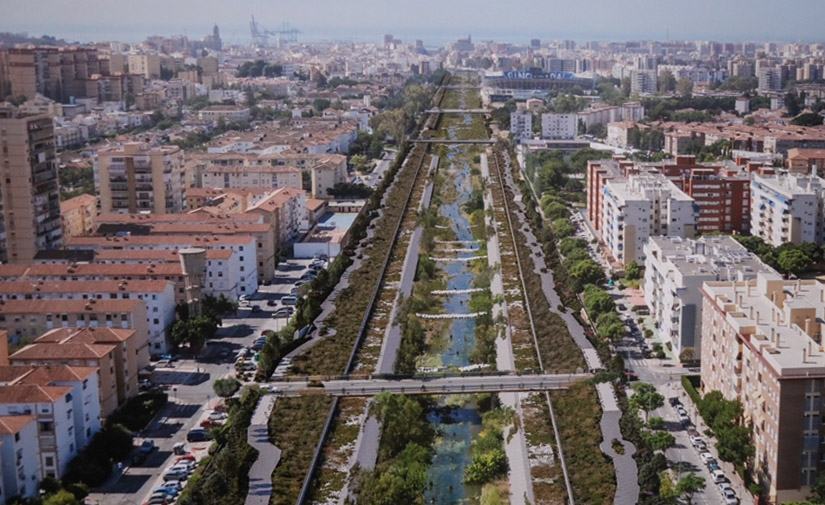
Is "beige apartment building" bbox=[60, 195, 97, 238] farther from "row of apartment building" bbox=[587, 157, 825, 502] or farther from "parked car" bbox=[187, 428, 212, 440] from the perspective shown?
"row of apartment building" bbox=[587, 157, 825, 502]

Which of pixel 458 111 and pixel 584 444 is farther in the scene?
pixel 458 111

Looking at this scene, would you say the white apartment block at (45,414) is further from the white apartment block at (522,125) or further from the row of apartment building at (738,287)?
the white apartment block at (522,125)

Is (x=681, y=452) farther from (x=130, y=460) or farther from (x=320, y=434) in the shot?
(x=130, y=460)

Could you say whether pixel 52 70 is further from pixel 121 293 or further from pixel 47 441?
pixel 47 441

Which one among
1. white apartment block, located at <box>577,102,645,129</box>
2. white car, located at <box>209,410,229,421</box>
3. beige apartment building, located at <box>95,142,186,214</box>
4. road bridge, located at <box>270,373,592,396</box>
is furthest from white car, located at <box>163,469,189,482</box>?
white apartment block, located at <box>577,102,645,129</box>

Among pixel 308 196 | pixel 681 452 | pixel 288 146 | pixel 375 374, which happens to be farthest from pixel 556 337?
pixel 288 146

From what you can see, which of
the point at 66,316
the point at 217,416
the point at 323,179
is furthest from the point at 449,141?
the point at 217,416

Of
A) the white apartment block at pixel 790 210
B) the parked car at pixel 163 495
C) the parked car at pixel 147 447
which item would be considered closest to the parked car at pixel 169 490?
the parked car at pixel 163 495
